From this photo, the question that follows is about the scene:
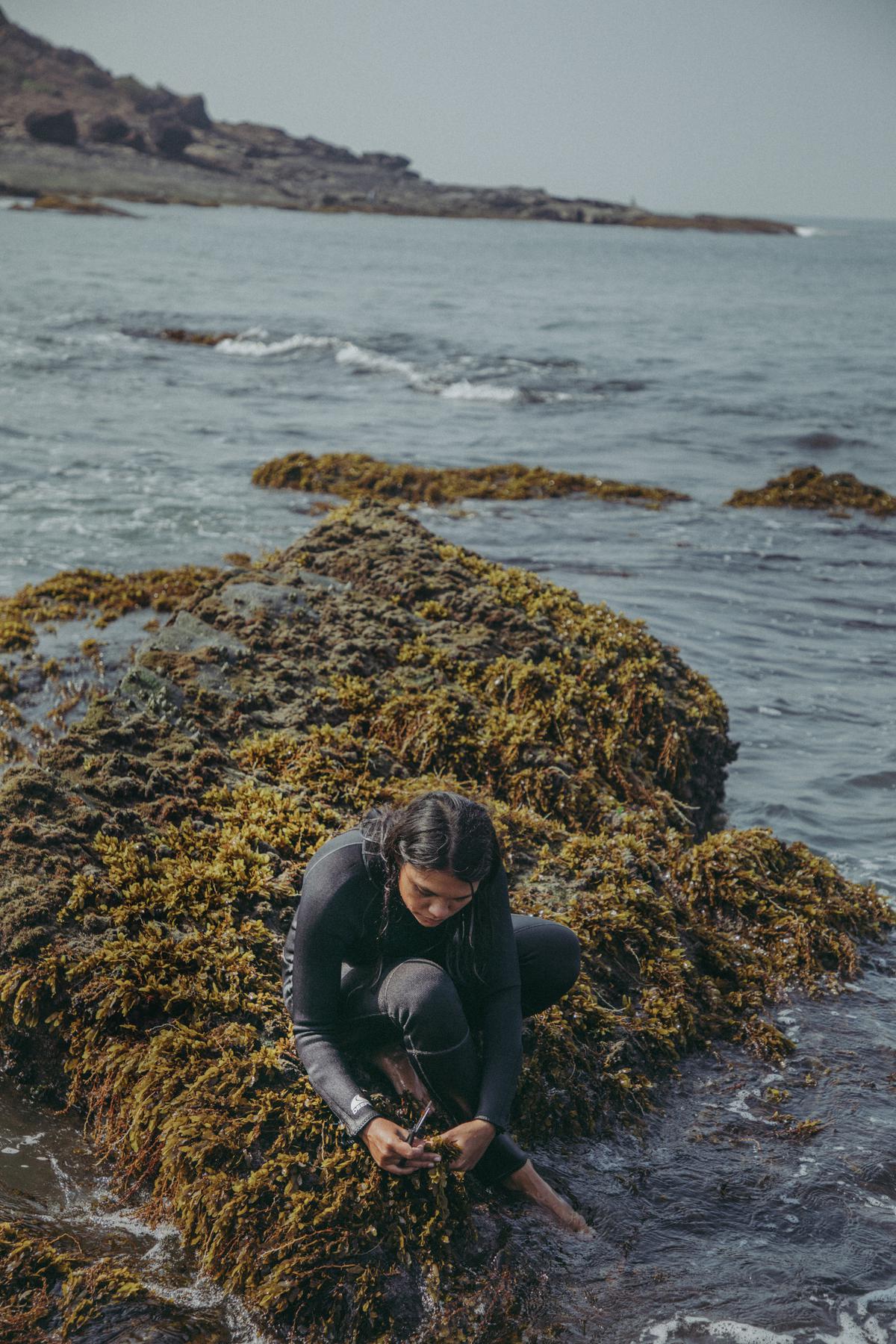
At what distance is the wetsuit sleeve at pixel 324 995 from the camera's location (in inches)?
136

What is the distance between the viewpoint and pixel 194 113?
14575 cm

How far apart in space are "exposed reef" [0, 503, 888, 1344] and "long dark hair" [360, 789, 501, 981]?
0.63 meters

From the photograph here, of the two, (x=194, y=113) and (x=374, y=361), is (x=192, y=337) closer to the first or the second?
(x=374, y=361)

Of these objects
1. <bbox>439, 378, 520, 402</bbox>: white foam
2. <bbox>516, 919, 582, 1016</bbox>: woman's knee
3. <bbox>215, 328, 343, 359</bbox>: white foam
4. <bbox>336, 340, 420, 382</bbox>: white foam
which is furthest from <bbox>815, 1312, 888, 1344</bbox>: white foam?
<bbox>215, 328, 343, 359</bbox>: white foam

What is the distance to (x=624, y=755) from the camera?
6.15 metres

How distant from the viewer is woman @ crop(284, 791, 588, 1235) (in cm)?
337

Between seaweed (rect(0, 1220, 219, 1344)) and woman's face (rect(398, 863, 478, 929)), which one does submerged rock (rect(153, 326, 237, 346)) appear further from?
seaweed (rect(0, 1220, 219, 1344))

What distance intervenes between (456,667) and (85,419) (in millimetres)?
13276

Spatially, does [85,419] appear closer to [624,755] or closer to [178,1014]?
[624,755]

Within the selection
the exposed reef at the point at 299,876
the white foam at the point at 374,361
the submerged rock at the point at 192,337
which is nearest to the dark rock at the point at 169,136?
the submerged rock at the point at 192,337

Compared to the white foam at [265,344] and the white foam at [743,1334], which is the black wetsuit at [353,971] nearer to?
the white foam at [743,1334]

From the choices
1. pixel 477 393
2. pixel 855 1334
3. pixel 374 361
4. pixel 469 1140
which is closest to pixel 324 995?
pixel 469 1140

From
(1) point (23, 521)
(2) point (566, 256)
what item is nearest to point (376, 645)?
(1) point (23, 521)

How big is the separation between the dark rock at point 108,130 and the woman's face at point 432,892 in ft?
452
